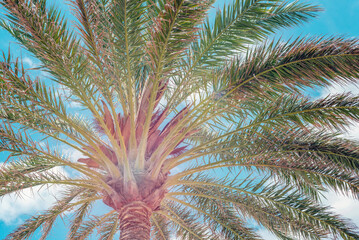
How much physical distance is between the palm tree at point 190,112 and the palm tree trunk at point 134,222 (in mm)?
24

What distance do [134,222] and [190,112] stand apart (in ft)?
7.07

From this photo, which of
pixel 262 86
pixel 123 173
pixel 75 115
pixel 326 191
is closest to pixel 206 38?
pixel 262 86

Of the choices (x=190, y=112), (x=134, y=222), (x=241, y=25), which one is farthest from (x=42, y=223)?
(x=241, y=25)

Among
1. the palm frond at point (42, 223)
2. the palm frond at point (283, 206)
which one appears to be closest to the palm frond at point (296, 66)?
the palm frond at point (283, 206)

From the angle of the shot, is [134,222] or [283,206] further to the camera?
[283,206]

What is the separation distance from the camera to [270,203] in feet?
21.5

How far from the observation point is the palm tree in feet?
15.1

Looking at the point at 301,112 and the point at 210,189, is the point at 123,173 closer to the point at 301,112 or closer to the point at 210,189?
the point at 210,189

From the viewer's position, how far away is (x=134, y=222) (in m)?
5.53

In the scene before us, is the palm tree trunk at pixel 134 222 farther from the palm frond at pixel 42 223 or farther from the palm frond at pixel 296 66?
the palm frond at pixel 296 66

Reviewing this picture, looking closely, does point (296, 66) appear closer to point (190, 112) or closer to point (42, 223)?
point (190, 112)

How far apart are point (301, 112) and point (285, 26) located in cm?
183

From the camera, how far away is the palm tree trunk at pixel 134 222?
215 inches

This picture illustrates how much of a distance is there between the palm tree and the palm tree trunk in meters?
0.02
